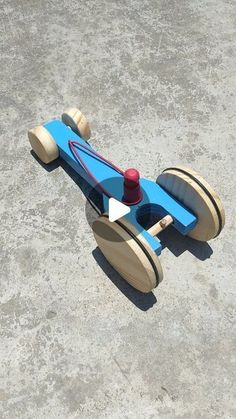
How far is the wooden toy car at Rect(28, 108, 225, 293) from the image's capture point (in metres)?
2.04

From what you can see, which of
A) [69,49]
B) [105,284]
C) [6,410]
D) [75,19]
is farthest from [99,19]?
[6,410]

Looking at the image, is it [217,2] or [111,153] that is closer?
[111,153]

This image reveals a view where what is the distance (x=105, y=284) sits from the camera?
234cm

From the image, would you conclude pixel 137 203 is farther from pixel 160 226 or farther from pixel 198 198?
pixel 198 198

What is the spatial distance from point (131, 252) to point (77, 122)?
102 cm

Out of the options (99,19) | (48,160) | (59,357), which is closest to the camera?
(59,357)

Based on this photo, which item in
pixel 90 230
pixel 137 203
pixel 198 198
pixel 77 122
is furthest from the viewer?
pixel 77 122

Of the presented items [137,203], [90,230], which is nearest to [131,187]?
[137,203]

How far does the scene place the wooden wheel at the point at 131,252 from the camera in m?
2.01

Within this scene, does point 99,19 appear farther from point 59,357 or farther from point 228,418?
point 228,418

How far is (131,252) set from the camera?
79.4 inches

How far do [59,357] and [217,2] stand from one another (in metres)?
3.02

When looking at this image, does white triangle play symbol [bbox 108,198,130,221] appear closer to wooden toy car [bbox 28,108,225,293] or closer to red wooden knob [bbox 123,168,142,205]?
wooden toy car [bbox 28,108,225,293]

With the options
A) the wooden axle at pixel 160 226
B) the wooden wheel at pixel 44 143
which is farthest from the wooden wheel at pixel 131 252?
the wooden wheel at pixel 44 143
